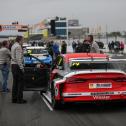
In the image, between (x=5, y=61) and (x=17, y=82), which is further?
(x=5, y=61)

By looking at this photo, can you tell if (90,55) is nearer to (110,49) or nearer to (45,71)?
(45,71)

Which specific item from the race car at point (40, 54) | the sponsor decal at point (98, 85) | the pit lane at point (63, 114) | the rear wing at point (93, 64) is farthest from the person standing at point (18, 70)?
the race car at point (40, 54)

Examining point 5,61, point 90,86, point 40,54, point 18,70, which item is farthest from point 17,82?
point 40,54

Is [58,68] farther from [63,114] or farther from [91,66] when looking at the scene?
[63,114]

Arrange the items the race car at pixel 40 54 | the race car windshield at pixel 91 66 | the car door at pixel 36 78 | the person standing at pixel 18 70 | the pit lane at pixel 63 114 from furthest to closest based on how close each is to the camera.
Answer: the race car at pixel 40 54 < the car door at pixel 36 78 < the person standing at pixel 18 70 < the race car windshield at pixel 91 66 < the pit lane at pixel 63 114

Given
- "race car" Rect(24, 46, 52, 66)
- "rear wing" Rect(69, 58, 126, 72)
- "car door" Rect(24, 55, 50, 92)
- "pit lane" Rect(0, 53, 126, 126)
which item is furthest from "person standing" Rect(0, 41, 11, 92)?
"race car" Rect(24, 46, 52, 66)

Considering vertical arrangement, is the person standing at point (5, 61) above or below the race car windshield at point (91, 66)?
below

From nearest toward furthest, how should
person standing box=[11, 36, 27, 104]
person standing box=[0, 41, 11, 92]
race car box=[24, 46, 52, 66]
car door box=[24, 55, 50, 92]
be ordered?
person standing box=[11, 36, 27, 104], car door box=[24, 55, 50, 92], person standing box=[0, 41, 11, 92], race car box=[24, 46, 52, 66]

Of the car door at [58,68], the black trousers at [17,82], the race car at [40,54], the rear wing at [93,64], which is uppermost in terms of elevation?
the rear wing at [93,64]

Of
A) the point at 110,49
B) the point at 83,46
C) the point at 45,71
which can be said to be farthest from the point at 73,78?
the point at 110,49

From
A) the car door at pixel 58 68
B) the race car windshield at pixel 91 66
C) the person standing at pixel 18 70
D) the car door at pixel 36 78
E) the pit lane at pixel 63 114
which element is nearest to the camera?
the pit lane at pixel 63 114

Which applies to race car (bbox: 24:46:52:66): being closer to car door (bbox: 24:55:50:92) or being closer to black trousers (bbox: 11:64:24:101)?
car door (bbox: 24:55:50:92)

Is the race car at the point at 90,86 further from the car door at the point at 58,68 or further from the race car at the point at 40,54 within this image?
the race car at the point at 40,54

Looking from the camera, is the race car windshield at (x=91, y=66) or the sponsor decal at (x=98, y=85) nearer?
the sponsor decal at (x=98, y=85)
